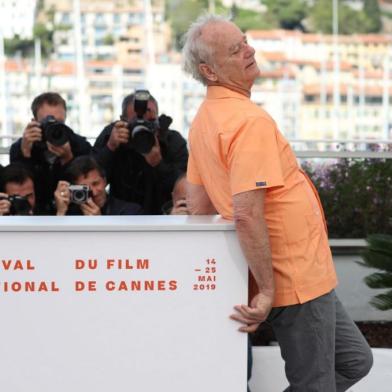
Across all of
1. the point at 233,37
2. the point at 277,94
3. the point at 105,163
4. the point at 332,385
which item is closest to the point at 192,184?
the point at 233,37

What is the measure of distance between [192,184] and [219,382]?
0.75m

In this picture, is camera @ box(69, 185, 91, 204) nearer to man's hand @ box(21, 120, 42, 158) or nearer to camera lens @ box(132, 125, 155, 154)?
camera lens @ box(132, 125, 155, 154)

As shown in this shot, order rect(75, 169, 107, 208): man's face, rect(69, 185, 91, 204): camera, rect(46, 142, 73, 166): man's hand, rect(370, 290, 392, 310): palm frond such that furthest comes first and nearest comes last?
rect(370, 290, 392, 310): palm frond < rect(46, 142, 73, 166): man's hand < rect(75, 169, 107, 208): man's face < rect(69, 185, 91, 204): camera

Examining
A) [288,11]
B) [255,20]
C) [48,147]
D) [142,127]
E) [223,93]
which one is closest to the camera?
[223,93]

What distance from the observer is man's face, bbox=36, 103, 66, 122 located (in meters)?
6.42

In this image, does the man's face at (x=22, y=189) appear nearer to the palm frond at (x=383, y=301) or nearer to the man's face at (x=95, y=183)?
the man's face at (x=95, y=183)

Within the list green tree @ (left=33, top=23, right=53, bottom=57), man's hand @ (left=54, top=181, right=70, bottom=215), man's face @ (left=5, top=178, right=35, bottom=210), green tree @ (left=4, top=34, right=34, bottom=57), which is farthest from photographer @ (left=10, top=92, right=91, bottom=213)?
green tree @ (left=4, top=34, right=34, bottom=57)

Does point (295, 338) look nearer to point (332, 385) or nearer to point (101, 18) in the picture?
point (332, 385)

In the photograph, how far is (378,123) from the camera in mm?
60594

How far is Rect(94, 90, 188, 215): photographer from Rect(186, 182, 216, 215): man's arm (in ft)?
5.79

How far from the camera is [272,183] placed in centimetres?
381

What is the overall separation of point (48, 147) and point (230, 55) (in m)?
2.43

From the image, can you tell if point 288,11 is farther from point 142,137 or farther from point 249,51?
point 249,51

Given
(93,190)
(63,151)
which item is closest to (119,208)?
(93,190)
